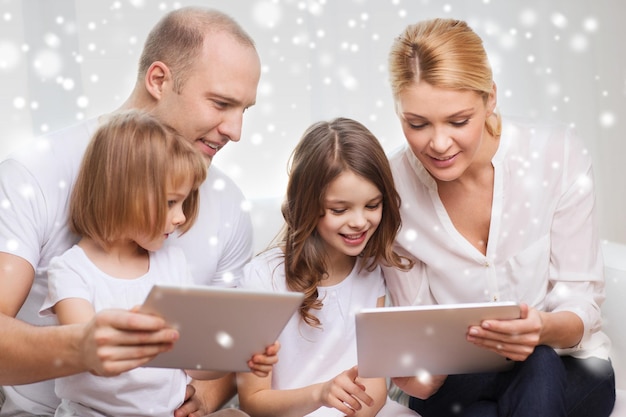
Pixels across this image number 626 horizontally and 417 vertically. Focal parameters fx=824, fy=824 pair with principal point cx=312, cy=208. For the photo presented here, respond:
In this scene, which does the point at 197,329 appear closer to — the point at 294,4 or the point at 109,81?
the point at 109,81

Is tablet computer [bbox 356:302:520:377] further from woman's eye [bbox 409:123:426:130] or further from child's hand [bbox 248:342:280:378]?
woman's eye [bbox 409:123:426:130]

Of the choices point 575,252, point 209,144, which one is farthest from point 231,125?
point 575,252

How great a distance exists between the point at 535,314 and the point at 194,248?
77 centimetres

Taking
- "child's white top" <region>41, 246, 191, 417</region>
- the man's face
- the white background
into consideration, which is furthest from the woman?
the white background

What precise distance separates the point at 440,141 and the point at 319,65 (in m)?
1.24

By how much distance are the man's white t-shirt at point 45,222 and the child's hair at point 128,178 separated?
0.22 feet

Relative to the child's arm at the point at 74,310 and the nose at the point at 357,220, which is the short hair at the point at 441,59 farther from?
the child's arm at the point at 74,310

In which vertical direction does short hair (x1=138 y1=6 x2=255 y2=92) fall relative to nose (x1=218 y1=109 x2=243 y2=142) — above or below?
above

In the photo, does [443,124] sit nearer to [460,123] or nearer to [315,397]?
[460,123]

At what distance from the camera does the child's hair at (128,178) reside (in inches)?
62.2

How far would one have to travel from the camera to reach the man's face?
73.7 inches

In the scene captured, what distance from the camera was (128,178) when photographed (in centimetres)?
159

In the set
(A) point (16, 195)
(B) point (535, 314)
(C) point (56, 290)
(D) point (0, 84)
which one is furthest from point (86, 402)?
(D) point (0, 84)

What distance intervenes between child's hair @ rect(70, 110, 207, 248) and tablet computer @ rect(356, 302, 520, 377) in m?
0.46
